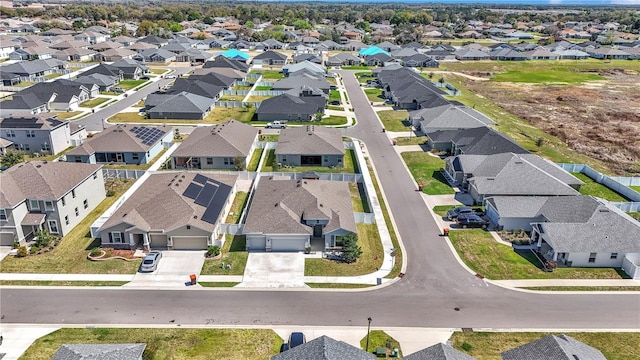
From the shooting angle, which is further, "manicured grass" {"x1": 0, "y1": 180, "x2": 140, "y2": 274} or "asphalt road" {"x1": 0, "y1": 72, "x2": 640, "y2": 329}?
"manicured grass" {"x1": 0, "y1": 180, "x2": 140, "y2": 274}

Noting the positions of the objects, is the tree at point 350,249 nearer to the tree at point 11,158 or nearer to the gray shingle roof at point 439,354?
the gray shingle roof at point 439,354

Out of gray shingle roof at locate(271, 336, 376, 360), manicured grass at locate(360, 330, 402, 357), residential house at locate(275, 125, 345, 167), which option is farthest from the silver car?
residential house at locate(275, 125, 345, 167)

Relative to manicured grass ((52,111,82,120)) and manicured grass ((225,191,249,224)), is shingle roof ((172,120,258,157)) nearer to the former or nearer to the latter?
manicured grass ((225,191,249,224))

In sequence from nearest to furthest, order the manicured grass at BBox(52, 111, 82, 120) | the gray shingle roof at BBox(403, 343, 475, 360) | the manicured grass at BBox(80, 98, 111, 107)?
the gray shingle roof at BBox(403, 343, 475, 360)
the manicured grass at BBox(52, 111, 82, 120)
the manicured grass at BBox(80, 98, 111, 107)

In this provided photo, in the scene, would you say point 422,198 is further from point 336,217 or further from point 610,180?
point 610,180

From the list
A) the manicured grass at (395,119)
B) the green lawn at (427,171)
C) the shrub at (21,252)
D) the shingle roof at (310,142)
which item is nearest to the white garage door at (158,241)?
the shrub at (21,252)

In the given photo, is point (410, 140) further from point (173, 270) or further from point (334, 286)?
point (173, 270)

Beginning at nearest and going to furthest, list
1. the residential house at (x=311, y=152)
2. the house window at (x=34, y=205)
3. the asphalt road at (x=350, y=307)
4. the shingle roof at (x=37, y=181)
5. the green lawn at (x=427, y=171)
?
the asphalt road at (x=350, y=307) → the shingle roof at (x=37, y=181) → the house window at (x=34, y=205) → the green lawn at (x=427, y=171) → the residential house at (x=311, y=152)
